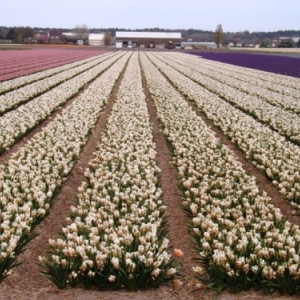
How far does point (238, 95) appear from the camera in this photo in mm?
22656

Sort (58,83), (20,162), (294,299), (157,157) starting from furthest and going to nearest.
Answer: (58,83) < (157,157) < (20,162) < (294,299)

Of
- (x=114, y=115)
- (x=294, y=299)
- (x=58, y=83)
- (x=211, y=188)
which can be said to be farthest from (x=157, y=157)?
(x=58, y=83)

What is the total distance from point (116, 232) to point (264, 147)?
247 inches

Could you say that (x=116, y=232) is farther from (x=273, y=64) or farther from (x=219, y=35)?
(x=219, y=35)

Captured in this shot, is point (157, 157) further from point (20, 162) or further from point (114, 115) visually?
point (114, 115)

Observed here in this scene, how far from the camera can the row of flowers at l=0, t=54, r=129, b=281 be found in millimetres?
6301

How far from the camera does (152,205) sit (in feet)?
24.0

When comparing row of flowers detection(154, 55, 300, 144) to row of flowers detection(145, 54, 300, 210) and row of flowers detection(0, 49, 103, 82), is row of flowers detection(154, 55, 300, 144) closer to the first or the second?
row of flowers detection(145, 54, 300, 210)

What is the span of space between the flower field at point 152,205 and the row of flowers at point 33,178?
0.03 meters

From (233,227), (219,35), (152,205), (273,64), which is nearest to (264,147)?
(152,205)

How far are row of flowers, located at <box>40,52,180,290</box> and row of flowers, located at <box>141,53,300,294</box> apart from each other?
1.79 ft

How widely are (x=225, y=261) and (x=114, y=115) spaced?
11.0m

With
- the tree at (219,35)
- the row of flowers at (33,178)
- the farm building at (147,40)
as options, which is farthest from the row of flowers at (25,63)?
the tree at (219,35)

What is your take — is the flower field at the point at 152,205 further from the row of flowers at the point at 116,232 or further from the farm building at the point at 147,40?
the farm building at the point at 147,40
